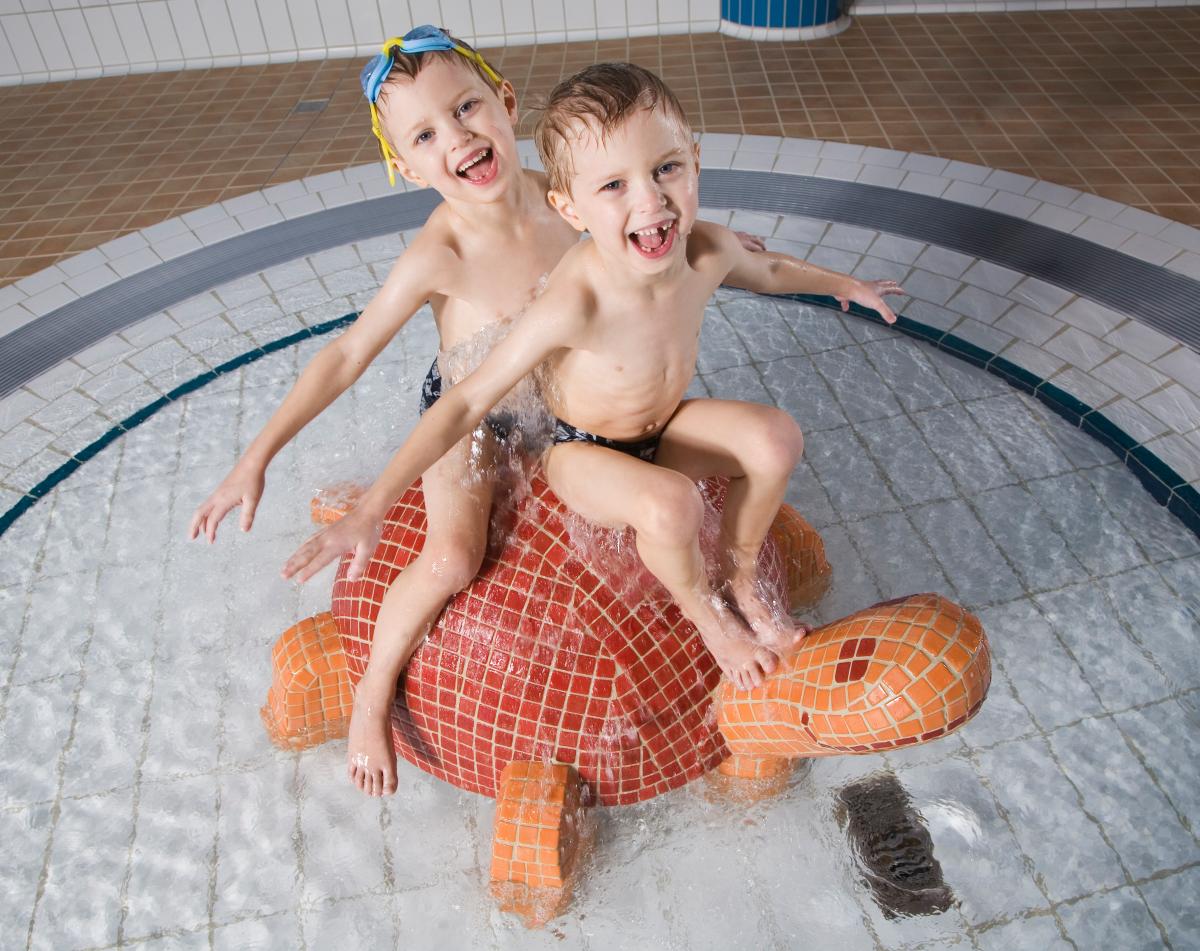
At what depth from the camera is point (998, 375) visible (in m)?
3.50

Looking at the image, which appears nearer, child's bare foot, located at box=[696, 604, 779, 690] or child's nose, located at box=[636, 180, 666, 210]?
child's nose, located at box=[636, 180, 666, 210]

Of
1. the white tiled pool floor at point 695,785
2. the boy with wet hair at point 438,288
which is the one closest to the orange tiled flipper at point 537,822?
the white tiled pool floor at point 695,785

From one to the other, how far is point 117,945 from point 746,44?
556cm

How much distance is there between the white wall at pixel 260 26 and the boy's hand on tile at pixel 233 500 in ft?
16.2

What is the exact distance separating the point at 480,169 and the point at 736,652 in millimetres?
1100

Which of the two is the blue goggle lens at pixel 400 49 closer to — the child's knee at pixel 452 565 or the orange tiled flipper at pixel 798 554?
the child's knee at pixel 452 565

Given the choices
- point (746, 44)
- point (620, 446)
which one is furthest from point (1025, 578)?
point (746, 44)

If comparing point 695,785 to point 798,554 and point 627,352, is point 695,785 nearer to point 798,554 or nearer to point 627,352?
point 798,554

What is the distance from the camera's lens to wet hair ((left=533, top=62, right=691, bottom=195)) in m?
1.68

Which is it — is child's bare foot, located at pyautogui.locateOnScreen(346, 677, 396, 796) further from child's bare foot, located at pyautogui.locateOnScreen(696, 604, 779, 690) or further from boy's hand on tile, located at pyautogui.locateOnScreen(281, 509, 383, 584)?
child's bare foot, located at pyautogui.locateOnScreen(696, 604, 779, 690)

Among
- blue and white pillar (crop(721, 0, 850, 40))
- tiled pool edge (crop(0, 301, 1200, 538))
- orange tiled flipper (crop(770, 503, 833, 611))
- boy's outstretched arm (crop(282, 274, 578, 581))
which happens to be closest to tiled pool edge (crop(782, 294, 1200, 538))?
tiled pool edge (crop(0, 301, 1200, 538))

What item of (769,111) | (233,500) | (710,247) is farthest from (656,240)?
(769,111)

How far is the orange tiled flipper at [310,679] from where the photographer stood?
7.80ft

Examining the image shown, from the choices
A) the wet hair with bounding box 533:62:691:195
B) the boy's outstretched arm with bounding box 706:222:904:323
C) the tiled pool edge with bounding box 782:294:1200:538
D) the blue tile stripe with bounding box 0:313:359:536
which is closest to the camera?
the wet hair with bounding box 533:62:691:195
